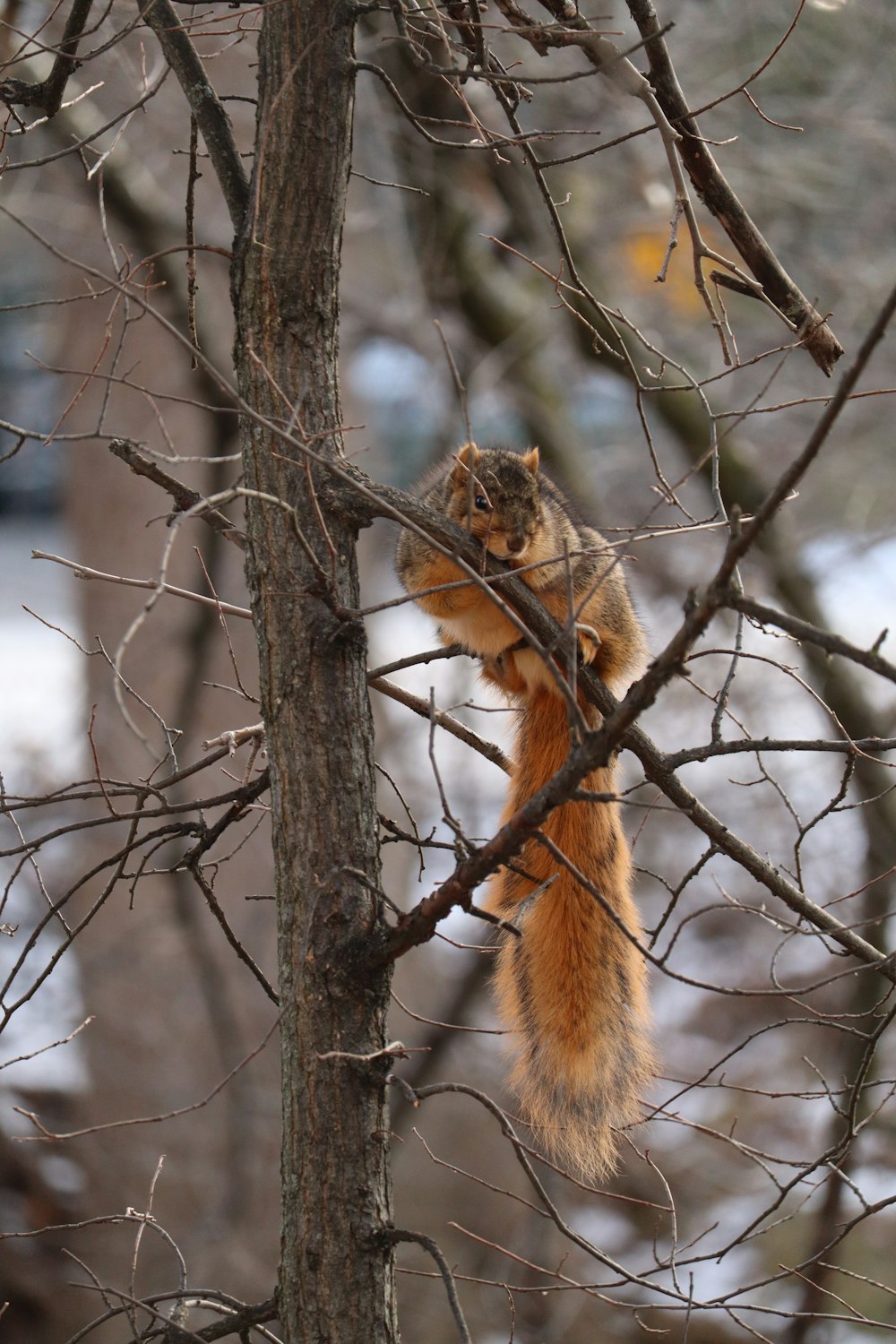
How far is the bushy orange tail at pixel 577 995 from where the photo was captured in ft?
6.02

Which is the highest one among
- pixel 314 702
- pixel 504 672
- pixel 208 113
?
pixel 208 113

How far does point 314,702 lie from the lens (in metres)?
1.64

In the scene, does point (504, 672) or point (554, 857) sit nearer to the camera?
point (554, 857)

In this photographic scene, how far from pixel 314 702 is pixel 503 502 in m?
0.94

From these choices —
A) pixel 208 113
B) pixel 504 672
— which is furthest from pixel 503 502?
pixel 208 113

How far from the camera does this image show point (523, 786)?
2312 millimetres

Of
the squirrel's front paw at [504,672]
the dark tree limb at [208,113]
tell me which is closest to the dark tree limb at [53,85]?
the dark tree limb at [208,113]

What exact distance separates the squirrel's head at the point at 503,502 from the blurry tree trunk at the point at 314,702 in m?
0.64

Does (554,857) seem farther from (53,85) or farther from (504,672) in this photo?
(53,85)

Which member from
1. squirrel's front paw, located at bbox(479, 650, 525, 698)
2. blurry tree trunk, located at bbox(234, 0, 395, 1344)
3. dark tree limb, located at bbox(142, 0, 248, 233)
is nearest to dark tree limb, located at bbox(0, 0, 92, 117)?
dark tree limb, located at bbox(142, 0, 248, 233)

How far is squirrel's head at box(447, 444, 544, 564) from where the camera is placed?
2.34 meters

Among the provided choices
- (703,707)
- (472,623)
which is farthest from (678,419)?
(472,623)

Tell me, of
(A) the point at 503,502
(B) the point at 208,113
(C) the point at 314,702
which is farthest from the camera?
(A) the point at 503,502

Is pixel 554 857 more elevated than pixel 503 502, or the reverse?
pixel 503 502
